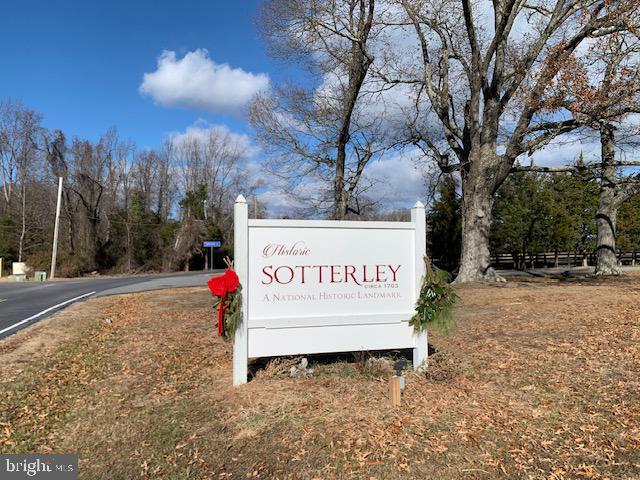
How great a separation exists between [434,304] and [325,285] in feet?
4.34

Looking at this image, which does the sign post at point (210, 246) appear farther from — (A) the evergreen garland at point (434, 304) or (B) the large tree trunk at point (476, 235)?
(A) the evergreen garland at point (434, 304)

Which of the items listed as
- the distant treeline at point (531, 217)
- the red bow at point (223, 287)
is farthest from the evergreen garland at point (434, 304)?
the distant treeline at point (531, 217)

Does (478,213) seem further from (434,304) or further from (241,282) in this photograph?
(241,282)

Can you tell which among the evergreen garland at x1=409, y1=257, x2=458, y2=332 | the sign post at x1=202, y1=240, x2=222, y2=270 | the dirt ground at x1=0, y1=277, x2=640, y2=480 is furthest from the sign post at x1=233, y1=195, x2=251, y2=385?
the sign post at x1=202, y1=240, x2=222, y2=270

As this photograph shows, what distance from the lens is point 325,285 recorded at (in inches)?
198

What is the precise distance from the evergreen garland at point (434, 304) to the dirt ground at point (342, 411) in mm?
589

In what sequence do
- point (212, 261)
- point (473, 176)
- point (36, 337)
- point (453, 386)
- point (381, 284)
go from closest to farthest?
point (453, 386), point (381, 284), point (36, 337), point (473, 176), point (212, 261)

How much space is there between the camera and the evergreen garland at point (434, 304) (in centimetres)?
517

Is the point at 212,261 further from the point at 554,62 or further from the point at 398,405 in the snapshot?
the point at 398,405

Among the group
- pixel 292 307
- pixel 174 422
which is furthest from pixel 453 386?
pixel 174 422

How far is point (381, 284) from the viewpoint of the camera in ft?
17.1

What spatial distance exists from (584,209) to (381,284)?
99.5 ft

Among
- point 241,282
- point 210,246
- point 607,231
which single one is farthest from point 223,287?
point 210,246

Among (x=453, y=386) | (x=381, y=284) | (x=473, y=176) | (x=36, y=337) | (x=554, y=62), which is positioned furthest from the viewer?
(x=473, y=176)
